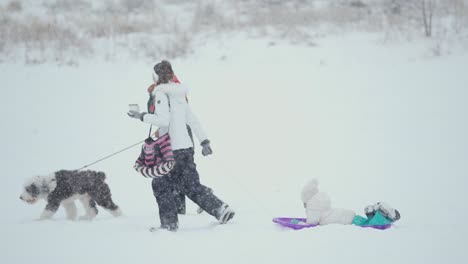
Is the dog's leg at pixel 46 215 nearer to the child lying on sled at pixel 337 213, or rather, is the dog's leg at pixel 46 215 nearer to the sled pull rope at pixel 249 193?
the sled pull rope at pixel 249 193

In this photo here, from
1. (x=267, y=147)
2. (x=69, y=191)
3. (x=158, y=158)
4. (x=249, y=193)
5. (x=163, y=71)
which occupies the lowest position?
(x=249, y=193)

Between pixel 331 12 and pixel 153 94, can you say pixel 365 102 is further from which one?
pixel 153 94

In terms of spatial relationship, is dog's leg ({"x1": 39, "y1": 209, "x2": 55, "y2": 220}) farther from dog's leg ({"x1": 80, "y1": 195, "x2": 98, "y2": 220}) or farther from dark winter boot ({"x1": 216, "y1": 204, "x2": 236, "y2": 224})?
dark winter boot ({"x1": 216, "y1": 204, "x2": 236, "y2": 224})

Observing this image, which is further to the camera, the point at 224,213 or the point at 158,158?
the point at 224,213

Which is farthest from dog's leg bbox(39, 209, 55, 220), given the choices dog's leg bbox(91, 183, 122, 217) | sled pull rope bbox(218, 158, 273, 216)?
sled pull rope bbox(218, 158, 273, 216)

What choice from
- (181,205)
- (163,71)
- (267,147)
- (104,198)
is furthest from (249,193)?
(163,71)

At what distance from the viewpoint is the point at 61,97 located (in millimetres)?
11227

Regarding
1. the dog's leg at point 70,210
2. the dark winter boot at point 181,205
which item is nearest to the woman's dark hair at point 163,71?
the dark winter boot at point 181,205

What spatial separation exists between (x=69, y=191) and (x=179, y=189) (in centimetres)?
153

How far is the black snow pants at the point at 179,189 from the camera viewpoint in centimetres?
470

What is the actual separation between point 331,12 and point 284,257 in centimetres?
1307

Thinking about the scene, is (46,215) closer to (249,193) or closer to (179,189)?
(179,189)

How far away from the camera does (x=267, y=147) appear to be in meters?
9.24

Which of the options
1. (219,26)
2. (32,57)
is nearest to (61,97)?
(32,57)
